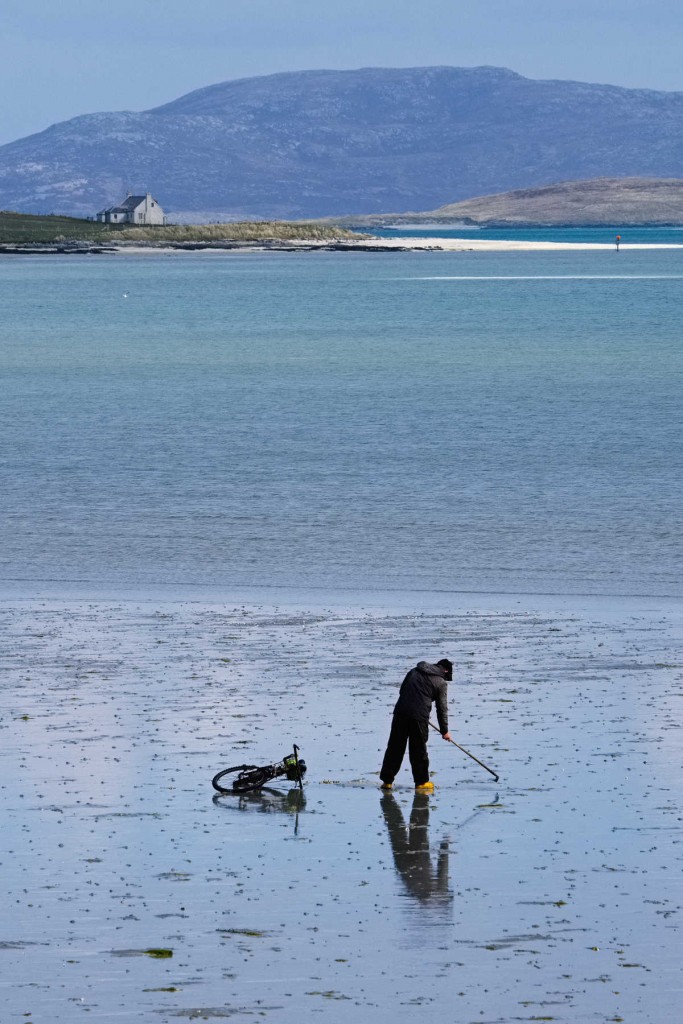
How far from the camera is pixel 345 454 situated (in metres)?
46.9

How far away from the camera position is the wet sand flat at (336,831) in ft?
38.6

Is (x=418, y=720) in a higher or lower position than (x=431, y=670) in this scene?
lower

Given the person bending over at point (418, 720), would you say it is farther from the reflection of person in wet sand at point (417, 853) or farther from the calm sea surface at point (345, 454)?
the calm sea surface at point (345, 454)

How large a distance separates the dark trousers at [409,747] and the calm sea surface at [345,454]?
10.6 m

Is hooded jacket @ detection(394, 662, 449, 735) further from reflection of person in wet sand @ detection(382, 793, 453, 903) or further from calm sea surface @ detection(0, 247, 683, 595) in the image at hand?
calm sea surface @ detection(0, 247, 683, 595)

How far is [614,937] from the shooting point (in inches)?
493

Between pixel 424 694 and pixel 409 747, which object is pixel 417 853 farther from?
pixel 424 694

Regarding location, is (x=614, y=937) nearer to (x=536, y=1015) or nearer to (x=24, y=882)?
(x=536, y=1015)

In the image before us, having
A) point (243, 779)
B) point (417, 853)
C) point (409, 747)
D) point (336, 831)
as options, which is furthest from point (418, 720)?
point (417, 853)

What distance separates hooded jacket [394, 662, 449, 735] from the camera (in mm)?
16031

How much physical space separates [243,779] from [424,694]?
1.88 m

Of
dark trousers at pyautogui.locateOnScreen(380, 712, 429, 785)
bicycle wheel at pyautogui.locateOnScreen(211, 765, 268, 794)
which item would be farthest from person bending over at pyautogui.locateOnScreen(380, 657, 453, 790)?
bicycle wheel at pyautogui.locateOnScreen(211, 765, 268, 794)

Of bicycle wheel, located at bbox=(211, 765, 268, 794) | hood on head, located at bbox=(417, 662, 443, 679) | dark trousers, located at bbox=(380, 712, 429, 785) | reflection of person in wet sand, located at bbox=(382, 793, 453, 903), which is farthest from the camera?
hood on head, located at bbox=(417, 662, 443, 679)

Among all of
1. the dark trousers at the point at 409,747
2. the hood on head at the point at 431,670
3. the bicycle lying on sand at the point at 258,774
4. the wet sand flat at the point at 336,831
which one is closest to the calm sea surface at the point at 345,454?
the wet sand flat at the point at 336,831
